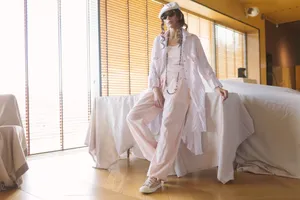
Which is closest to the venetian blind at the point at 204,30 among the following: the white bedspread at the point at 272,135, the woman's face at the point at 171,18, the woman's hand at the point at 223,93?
the white bedspread at the point at 272,135

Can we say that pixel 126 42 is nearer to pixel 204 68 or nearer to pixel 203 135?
pixel 204 68

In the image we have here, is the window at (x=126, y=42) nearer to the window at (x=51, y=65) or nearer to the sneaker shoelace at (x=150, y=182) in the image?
the window at (x=51, y=65)

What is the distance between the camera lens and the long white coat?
1.97 meters

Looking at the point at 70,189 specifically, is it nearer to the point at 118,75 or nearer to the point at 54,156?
the point at 54,156

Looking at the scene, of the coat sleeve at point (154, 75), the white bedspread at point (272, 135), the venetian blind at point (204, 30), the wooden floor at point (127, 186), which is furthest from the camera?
the venetian blind at point (204, 30)

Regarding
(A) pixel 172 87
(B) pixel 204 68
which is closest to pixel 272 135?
(B) pixel 204 68

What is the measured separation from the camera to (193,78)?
78.7 inches

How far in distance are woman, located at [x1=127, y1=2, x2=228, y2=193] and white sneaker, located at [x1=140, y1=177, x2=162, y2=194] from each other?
0.10ft

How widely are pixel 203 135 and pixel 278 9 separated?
5382 mm

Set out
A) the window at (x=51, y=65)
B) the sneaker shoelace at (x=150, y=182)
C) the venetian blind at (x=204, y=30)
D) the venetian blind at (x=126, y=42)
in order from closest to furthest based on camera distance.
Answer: the sneaker shoelace at (x=150, y=182) → the window at (x=51, y=65) → the venetian blind at (x=126, y=42) → the venetian blind at (x=204, y=30)

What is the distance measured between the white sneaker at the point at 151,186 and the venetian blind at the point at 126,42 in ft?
6.77

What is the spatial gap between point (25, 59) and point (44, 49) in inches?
10.9

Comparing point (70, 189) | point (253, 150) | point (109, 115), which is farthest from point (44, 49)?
point (253, 150)

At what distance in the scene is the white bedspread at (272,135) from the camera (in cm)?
212
